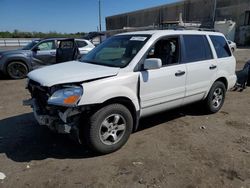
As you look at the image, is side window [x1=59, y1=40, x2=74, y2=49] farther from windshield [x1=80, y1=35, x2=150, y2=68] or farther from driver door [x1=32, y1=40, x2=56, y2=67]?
windshield [x1=80, y1=35, x2=150, y2=68]

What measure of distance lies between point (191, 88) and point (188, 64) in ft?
1.56

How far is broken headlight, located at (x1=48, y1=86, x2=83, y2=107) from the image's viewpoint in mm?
3166

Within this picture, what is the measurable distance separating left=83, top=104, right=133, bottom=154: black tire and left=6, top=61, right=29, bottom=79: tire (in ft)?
24.1

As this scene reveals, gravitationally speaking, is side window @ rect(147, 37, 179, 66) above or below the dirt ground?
above

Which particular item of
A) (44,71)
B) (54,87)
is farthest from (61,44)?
(54,87)

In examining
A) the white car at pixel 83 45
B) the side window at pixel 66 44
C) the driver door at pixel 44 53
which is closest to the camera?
the driver door at pixel 44 53

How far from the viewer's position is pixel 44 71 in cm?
390

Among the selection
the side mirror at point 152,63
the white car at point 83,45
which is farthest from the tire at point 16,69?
the side mirror at point 152,63

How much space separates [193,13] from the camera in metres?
45.0

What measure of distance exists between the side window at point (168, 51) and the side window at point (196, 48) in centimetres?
19

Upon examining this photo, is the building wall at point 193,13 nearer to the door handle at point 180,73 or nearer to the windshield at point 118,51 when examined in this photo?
the door handle at point 180,73

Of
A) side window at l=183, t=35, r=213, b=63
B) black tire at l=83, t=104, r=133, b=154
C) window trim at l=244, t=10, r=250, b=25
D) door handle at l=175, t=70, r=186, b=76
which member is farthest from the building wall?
black tire at l=83, t=104, r=133, b=154

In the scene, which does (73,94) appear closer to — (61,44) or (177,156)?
(177,156)

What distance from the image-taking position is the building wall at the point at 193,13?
1415 inches
